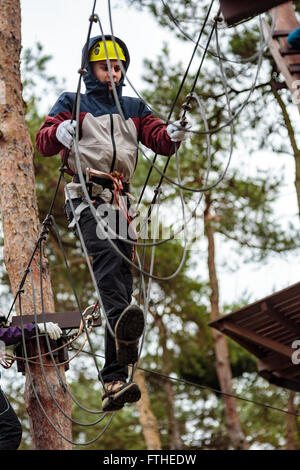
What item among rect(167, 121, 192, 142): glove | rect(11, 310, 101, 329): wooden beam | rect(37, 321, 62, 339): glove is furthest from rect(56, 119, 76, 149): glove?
rect(11, 310, 101, 329): wooden beam

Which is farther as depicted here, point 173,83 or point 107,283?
point 173,83

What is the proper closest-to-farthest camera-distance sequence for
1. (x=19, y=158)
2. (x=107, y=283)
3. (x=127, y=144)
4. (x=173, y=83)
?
(x=107, y=283) < (x=127, y=144) < (x=19, y=158) < (x=173, y=83)

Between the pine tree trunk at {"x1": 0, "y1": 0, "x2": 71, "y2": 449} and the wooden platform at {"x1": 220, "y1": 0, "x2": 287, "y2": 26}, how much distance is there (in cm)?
286

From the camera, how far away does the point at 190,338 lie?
13.5m

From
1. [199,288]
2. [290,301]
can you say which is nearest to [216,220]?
[199,288]

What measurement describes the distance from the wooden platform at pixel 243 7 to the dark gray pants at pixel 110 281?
4.02 feet

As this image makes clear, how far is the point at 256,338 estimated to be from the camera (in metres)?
7.07

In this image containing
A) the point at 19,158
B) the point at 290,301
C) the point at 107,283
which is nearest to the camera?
the point at 107,283

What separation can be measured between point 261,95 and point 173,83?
63.2 inches

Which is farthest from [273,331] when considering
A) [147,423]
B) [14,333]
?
[147,423]

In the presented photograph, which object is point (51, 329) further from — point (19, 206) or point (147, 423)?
point (147, 423)

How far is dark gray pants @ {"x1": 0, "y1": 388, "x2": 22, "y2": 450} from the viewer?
4.45 m

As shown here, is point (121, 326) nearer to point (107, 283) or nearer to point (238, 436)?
point (107, 283)
